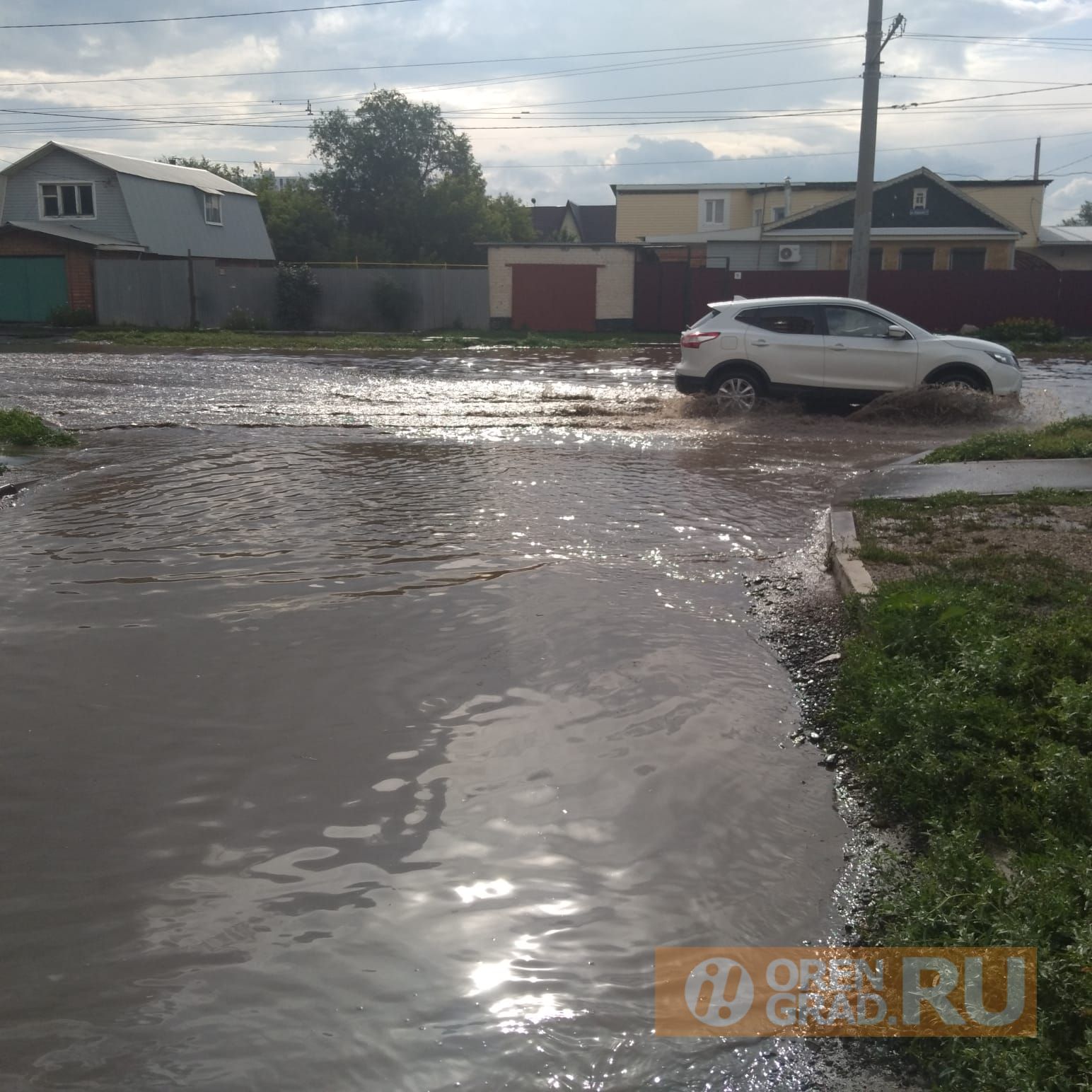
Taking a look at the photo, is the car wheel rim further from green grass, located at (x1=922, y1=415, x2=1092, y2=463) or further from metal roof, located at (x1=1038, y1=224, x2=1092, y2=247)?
metal roof, located at (x1=1038, y1=224, x2=1092, y2=247)

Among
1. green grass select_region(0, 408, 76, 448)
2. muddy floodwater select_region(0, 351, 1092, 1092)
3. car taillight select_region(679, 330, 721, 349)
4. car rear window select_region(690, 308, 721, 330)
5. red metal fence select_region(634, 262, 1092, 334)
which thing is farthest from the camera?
red metal fence select_region(634, 262, 1092, 334)

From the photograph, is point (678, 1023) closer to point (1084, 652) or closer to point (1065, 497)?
point (1084, 652)

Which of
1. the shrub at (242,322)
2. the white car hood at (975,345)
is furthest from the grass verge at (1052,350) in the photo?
the shrub at (242,322)

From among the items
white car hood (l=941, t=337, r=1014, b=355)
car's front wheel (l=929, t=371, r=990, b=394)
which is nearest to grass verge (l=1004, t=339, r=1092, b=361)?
white car hood (l=941, t=337, r=1014, b=355)

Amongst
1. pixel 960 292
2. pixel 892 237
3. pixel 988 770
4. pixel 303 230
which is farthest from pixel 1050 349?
pixel 303 230

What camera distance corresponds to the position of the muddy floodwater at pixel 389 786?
3.27 m

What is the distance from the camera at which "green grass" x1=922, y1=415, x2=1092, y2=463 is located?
35.0 ft

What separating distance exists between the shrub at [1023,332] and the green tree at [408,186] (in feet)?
141

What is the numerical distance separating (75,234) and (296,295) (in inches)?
339

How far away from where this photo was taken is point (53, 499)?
10.1 m

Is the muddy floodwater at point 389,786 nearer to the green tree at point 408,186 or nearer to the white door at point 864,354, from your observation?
the white door at point 864,354

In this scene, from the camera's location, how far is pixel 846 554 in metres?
7.45

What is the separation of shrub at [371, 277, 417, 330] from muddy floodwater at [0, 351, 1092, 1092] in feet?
88.6

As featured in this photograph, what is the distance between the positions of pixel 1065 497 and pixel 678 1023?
6640 mm
